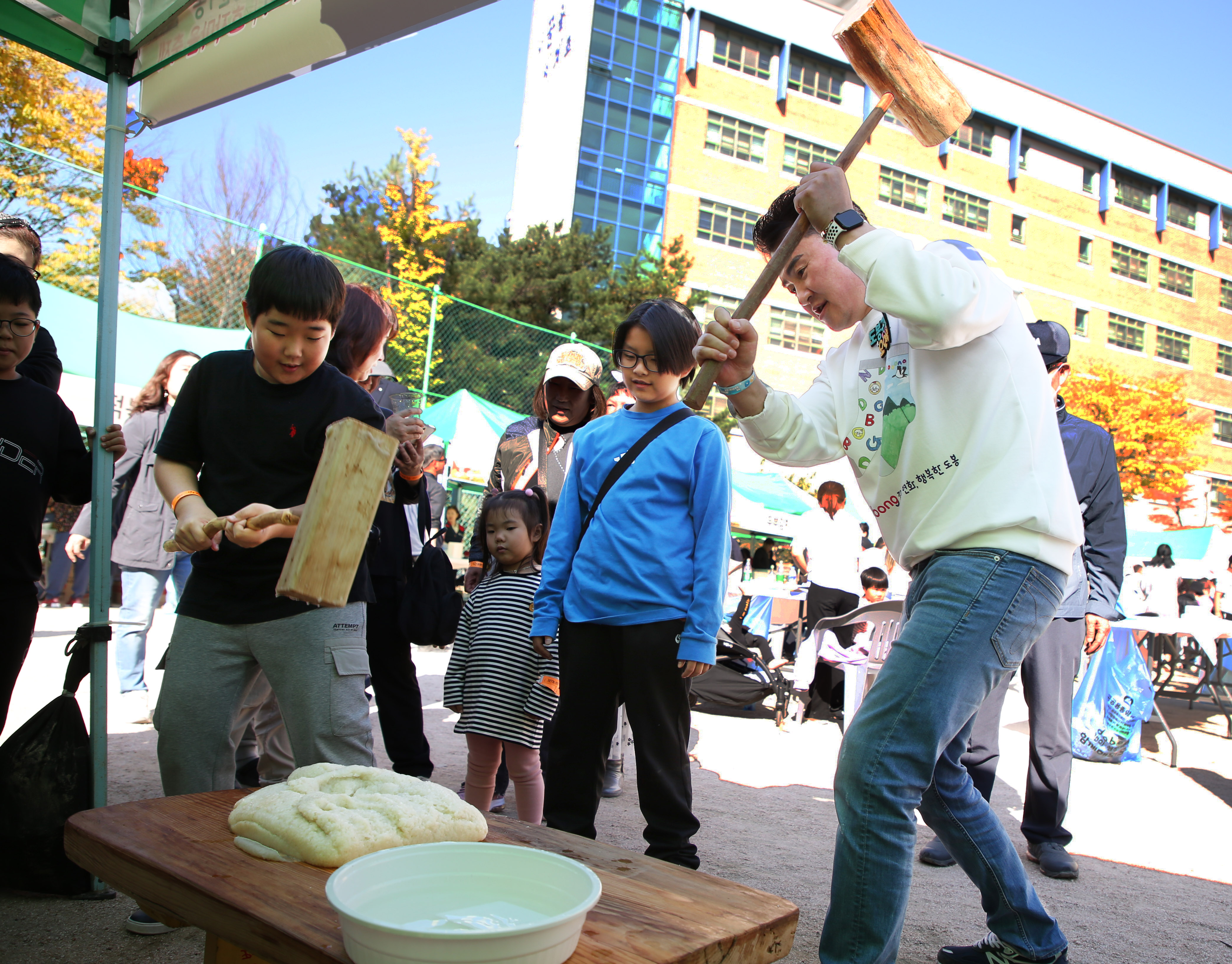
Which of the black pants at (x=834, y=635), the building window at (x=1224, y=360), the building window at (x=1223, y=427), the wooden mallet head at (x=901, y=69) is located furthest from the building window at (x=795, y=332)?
the wooden mallet head at (x=901, y=69)

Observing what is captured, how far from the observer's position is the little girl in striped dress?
3285 millimetres

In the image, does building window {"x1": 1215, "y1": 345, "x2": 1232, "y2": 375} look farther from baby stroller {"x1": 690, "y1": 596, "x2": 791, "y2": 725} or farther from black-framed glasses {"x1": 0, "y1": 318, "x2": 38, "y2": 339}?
black-framed glasses {"x1": 0, "y1": 318, "x2": 38, "y2": 339}

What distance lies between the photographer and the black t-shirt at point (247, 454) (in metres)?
2.17

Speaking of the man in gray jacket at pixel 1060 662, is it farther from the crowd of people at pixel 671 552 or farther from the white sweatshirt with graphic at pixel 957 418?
the white sweatshirt with graphic at pixel 957 418

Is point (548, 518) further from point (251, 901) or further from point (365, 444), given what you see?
point (251, 901)

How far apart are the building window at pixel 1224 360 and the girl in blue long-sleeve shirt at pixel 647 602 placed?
50.8m

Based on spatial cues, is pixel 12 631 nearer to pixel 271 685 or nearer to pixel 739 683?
pixel 271 685

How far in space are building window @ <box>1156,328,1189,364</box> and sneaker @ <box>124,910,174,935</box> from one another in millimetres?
49198

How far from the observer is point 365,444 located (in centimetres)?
155

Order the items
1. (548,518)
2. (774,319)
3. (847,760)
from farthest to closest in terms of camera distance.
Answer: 1. (774,319)
2. (548,518)
3. (847,760)

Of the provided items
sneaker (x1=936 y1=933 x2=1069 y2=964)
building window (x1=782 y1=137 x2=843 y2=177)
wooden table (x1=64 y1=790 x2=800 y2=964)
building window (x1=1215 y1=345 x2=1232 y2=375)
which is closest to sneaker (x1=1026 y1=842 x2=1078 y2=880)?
sneaker (x1=936 y1=933 x2=1069 y2=964)

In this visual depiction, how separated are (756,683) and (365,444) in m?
5.95

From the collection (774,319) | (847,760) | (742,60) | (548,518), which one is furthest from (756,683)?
(742,60)

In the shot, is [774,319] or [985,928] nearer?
[985,928]
